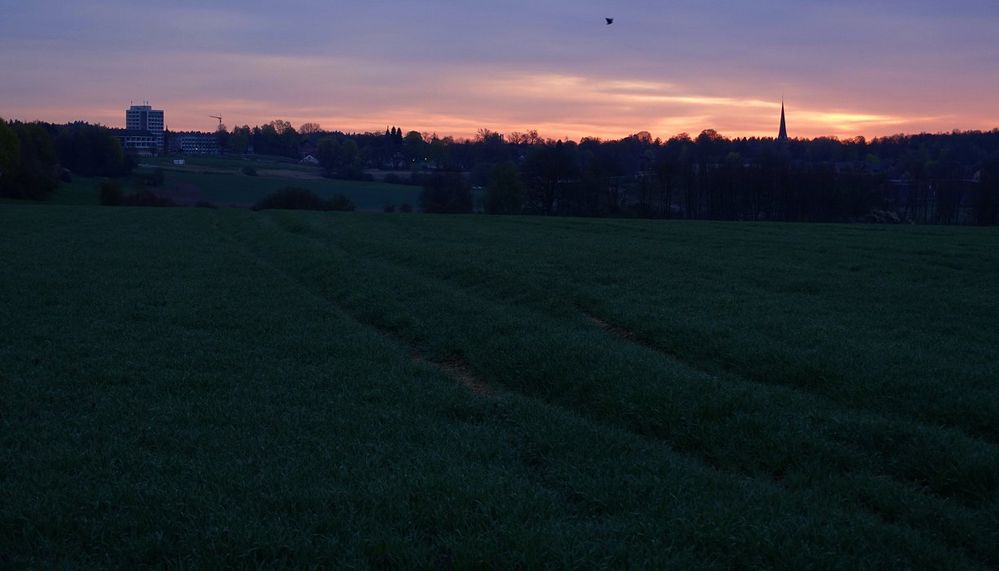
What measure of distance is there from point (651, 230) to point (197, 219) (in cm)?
2612

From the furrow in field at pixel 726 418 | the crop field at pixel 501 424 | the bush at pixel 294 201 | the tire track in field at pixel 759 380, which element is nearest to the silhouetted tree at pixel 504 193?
the bush at pixel 294 201

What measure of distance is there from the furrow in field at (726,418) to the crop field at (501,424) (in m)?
0.03

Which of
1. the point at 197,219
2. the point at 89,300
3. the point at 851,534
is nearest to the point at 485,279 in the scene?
the point at 89,300

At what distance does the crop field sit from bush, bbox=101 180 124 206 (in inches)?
2564

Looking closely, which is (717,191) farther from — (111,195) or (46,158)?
(46,158)

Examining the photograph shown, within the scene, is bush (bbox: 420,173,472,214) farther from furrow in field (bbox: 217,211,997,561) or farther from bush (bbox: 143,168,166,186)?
furrow in field (bbox: 217,211,997,561)

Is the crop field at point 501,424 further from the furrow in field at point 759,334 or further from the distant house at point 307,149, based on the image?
the distant house at point 307,149

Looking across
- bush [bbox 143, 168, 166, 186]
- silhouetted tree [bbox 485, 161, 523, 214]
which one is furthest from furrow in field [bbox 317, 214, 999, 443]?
bush [bbox 143, 168, 166, 186]

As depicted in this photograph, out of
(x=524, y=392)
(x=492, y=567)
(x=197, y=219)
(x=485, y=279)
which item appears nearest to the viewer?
(x=492, y=567)

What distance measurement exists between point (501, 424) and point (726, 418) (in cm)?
237

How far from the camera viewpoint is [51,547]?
565cm

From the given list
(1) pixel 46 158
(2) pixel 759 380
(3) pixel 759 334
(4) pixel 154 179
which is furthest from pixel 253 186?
(2) pixel 759 380

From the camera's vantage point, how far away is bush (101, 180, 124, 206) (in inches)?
3140

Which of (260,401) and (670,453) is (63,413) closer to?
(260,401)
